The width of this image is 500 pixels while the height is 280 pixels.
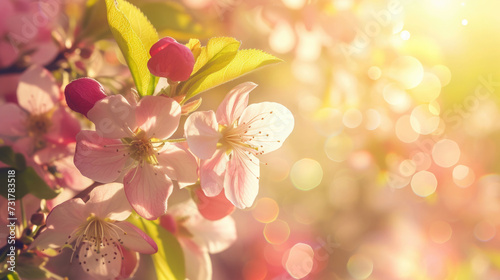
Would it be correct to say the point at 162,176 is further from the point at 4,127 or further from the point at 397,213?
the point at 397,213

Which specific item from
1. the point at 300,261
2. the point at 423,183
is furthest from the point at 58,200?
the point at 423,183

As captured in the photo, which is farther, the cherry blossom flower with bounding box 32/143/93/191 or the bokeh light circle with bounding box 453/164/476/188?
the bokeh light circle with bounding box 453/164/476/188

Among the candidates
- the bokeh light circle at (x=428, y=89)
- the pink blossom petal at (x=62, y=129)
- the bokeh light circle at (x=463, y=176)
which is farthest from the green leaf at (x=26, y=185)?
the bokeh light circle at (x=463, y=176)

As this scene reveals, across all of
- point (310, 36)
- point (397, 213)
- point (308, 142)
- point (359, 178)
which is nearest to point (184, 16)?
point (310, 36)

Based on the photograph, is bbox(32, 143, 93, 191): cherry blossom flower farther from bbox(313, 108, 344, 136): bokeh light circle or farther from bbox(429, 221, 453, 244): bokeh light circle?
bbox(429, 221, 453, 244): bokeh light circle

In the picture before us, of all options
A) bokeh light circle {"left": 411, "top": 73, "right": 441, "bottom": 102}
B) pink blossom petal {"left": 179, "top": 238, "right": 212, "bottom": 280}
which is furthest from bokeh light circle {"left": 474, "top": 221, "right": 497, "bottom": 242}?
pink blossom petal {"left": 179, "top": 238, "right": 212, "bottom": 280}

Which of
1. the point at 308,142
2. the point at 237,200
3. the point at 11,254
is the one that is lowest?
the point at 308,142
